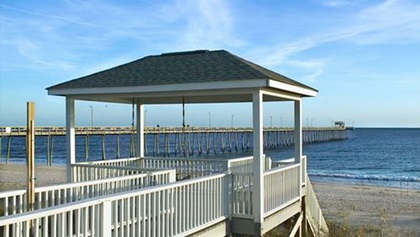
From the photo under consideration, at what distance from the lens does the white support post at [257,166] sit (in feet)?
25.1

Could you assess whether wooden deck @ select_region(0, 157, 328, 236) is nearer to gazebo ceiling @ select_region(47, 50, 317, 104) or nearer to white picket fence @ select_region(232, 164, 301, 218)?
white picket fence @ select_region(232, 164, 301, 218)

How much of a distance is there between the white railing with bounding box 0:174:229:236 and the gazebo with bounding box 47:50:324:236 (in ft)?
3.05

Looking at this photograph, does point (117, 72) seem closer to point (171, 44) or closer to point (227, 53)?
point (227, 53)

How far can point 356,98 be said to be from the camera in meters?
48.5

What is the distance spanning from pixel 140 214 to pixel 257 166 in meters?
2.76

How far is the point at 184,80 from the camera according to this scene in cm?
794

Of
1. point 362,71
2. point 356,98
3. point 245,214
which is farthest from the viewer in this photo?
point 356,98

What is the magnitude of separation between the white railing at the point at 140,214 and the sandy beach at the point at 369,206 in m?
7.28

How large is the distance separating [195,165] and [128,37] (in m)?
6.06

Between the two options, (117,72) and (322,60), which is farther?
(322,60)

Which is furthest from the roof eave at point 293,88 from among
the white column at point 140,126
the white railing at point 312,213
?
the white column at point 140,126

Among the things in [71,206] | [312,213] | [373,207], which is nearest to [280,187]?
[312,213]

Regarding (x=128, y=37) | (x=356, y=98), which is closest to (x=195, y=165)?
(x=128, y=37)

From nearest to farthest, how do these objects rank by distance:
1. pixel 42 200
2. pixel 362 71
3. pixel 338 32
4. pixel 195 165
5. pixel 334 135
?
pixel 42 200 < pixel 195 165 < pixel 338 32 < pixel 362 71 < pixel 334 135
